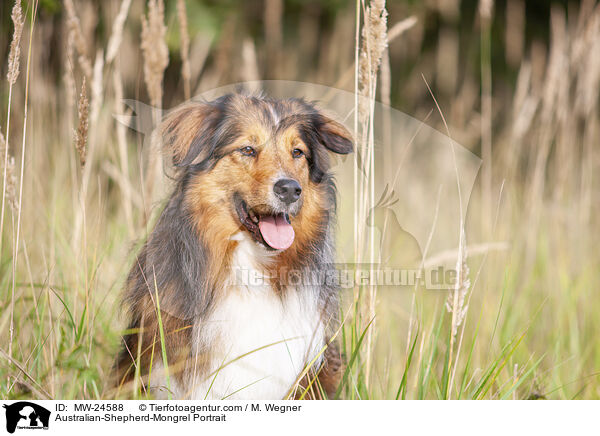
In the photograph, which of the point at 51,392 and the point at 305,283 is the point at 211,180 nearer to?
the point at 305,283

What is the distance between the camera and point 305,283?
2.32m

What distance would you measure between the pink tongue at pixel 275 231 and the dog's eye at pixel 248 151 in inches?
9.8

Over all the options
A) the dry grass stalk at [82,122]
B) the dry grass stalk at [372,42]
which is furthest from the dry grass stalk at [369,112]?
the dry grass stalk at [82,122]

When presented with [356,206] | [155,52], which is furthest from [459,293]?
[155,52]

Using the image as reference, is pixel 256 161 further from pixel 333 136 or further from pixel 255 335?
pixel 255 335

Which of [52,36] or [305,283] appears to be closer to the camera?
[305,283]

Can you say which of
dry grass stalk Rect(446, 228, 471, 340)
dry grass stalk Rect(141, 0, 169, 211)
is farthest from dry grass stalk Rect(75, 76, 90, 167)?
dry grass stalk Rect(446, 228, 471, 340)

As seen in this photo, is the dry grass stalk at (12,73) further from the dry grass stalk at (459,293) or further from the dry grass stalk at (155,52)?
the dry grass stalk at (459,293)

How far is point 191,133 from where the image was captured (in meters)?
2.18

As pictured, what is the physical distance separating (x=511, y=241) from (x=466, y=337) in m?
1.05

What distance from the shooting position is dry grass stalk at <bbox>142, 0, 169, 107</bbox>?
7.76 feet
